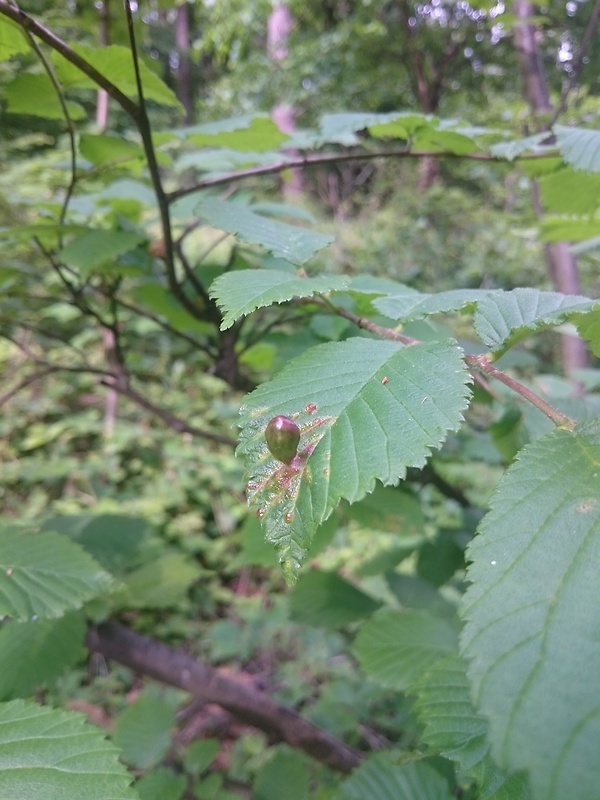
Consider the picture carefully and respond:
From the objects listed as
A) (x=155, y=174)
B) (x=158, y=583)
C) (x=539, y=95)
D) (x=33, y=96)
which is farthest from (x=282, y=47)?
(x=158, y=583)

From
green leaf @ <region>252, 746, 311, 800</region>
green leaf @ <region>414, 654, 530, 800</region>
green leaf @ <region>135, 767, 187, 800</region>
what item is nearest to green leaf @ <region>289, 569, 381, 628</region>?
green leaf @ <region>252, 746, 311, 800</region>

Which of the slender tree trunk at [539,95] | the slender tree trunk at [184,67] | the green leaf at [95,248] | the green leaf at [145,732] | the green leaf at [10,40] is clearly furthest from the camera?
the slender tree trunk at [184,67]

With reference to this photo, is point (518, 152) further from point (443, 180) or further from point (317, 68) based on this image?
point (443, 180)

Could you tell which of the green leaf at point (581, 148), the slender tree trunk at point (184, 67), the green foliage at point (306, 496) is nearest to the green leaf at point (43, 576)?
the green foliage at point (306, 496)

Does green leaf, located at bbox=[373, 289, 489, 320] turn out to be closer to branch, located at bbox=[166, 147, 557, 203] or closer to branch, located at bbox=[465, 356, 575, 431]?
branch, located at bbox=[465, 356, 575, 431]

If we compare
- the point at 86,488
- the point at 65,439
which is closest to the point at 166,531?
the point at 86,488

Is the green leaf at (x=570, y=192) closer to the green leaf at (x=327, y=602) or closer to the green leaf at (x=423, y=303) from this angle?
the green leaf at (x=423, y=303)

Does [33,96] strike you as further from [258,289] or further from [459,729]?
[459,729]

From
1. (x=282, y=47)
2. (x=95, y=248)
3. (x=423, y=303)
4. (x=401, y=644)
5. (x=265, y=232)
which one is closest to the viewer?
(x=423, y=303)
